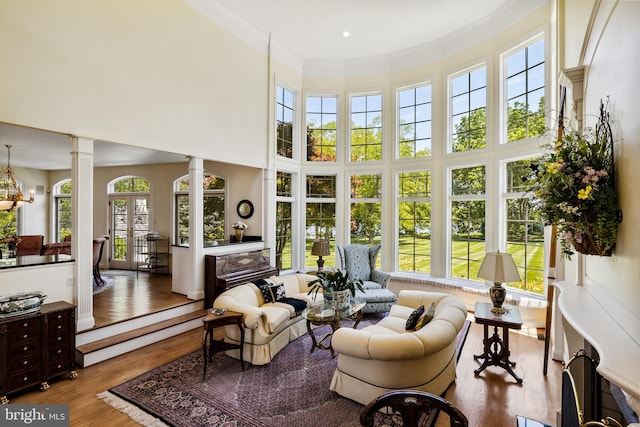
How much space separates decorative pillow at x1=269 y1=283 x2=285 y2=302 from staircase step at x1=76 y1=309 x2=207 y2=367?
1.34m

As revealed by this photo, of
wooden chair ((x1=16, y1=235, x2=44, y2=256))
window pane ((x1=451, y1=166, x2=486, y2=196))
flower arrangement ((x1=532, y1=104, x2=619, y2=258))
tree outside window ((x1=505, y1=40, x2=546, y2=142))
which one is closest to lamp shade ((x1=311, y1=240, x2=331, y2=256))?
window pane ((x1=451, y1=166, x2=486, y2=196))

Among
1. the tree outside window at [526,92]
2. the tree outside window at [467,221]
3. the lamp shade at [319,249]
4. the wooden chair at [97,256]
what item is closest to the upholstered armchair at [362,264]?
the lamp shade at [319,249]

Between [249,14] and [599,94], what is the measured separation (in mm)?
5524

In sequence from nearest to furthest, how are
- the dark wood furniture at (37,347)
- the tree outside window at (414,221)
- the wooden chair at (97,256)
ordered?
the dark wood furniture at (37,347) → the wooden chair at (97,256) → the tree outside window at (414,221)

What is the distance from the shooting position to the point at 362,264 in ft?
19.9

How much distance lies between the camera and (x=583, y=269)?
8.48ft

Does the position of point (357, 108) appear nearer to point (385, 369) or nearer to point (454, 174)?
point (454, 174)

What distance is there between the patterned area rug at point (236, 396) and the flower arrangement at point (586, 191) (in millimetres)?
2223

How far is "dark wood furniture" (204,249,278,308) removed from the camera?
17.2ft

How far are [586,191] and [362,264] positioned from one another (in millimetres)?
4599

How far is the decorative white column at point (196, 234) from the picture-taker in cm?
524

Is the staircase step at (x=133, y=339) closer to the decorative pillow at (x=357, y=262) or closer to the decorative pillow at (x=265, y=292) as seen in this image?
the decorative pillow at (x=265, y=292)

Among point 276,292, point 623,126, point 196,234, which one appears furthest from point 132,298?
point 623,126

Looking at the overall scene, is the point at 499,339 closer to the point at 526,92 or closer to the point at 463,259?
the point at 463,259
